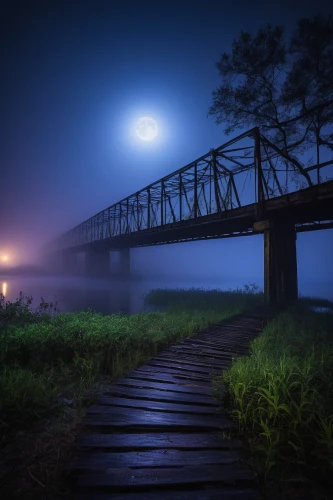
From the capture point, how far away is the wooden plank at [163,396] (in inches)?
164

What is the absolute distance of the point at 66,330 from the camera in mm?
8086

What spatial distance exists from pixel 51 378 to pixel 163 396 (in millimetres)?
2950

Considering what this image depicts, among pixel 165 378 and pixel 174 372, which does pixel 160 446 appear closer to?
pixel 165 378

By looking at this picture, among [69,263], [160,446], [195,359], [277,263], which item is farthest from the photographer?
[69,263]

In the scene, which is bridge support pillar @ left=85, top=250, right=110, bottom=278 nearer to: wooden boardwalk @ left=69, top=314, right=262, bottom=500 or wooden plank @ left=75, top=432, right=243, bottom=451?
wooden boardwalk @ left=69, top=314, right=262, bottom=500

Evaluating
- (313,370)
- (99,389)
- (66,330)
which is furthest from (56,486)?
(66,330)

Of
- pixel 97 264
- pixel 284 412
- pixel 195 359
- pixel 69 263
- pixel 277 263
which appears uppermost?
pixel 69 263

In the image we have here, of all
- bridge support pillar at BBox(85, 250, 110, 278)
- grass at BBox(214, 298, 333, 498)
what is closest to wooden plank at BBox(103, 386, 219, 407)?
grass at BBox(214, 298, 333, 498)

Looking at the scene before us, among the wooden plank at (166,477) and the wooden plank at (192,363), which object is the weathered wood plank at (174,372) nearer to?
the wooden plank at (192,363)

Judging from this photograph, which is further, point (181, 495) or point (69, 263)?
point (69, 263)

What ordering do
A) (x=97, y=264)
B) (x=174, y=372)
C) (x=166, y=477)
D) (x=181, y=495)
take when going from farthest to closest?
(x=97, y=264), (x=174, y=372), (x=166, y=477), (x=181, y=495)

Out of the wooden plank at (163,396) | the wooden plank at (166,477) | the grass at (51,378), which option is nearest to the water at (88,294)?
the grass at (51,378)

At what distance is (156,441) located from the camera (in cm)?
320

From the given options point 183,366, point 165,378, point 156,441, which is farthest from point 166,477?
point 183,366
